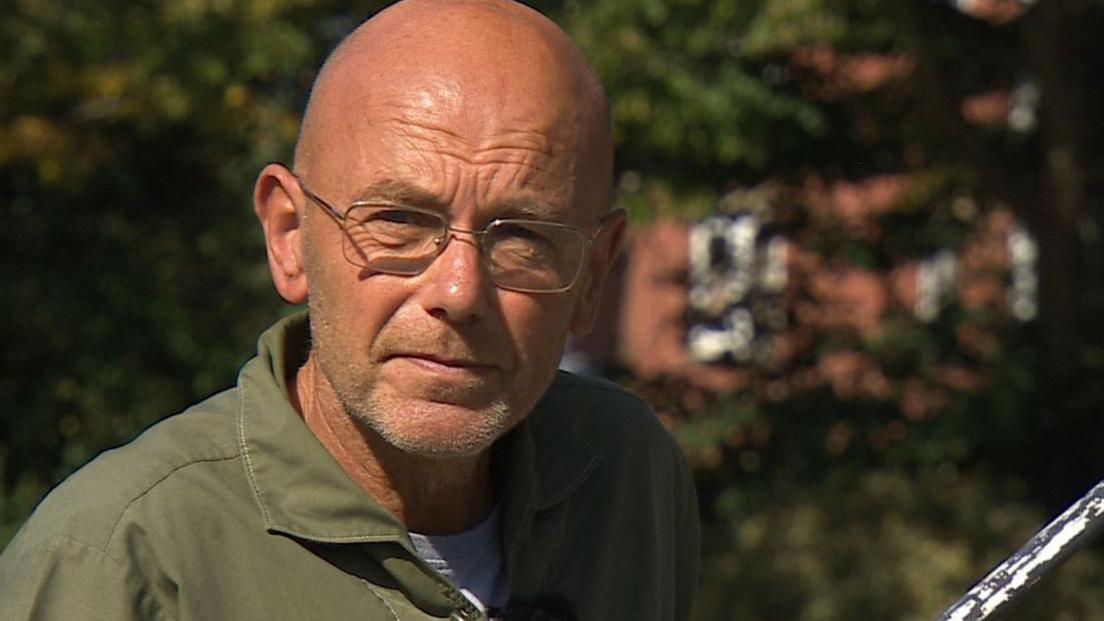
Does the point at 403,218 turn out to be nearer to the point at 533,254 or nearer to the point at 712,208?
the point at 533,254

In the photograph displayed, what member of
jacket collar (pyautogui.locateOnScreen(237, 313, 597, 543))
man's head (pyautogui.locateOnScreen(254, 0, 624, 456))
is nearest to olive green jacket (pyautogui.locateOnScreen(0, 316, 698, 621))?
jacket collar (pyautogui.locateOnScreen(237, 313, 597, 543))

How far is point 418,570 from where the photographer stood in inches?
78.4

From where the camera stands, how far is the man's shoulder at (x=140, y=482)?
1.82 m

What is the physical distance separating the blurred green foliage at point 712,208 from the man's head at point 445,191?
141 inches

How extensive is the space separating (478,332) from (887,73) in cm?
605

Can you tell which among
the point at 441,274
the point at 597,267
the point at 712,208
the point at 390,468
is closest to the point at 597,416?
the point at 597,267

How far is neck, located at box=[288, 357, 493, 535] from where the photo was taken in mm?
2088

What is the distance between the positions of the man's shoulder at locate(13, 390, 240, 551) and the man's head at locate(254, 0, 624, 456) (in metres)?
0.15

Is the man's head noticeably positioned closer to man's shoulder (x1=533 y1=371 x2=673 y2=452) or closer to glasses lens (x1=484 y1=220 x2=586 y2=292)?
glasses lens (x1=484 y1=220 x2=586 y2=292)

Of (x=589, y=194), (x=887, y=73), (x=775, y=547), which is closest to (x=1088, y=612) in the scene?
(x=775, y=547)

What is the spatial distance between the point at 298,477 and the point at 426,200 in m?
0.33

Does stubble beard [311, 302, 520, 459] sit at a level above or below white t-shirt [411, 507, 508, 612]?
above

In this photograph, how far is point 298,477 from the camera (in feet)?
6.49

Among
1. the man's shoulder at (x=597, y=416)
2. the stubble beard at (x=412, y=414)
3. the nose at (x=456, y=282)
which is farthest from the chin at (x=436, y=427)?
the man's shoulder at (x=597, y=416)
